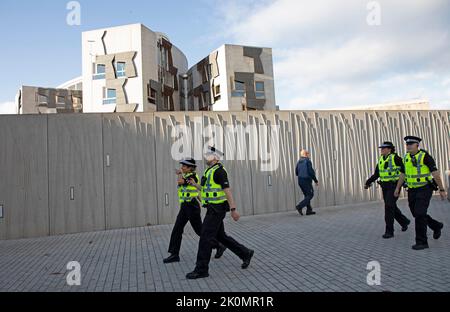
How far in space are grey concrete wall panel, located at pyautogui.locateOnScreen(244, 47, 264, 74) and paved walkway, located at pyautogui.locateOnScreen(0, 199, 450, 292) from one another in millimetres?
28937

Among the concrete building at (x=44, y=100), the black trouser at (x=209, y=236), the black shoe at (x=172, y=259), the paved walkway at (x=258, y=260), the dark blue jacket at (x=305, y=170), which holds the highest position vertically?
the concrete building at (x=44, y=100)

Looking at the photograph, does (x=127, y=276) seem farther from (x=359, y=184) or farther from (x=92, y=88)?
(x=92, y=88)

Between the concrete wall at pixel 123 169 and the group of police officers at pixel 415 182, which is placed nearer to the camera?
the group of police officers at pixel 415 182

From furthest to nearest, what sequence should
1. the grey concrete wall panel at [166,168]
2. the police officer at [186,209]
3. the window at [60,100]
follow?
1. the window at [60,100]
2. the grey concrete wall panel at [166,168]
3. the police officer at [186,209]

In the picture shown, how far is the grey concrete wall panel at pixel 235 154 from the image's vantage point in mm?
10992

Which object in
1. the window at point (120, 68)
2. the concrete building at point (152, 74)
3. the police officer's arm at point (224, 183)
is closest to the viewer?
the police officer's arm at point (224, 183)

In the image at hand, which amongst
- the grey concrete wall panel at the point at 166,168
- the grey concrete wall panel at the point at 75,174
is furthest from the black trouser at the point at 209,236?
the grey concrete wall panel at the point at 75,174

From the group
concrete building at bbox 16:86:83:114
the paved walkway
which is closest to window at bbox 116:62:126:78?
concrete building at bbox 16:86:83:114

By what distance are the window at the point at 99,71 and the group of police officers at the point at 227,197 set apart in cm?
3069

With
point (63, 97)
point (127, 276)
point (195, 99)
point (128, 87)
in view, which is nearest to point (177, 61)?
point (195, 99)

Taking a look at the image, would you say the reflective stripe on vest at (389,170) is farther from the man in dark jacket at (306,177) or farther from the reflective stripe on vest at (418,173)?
the man in dark jacket at (306,177)

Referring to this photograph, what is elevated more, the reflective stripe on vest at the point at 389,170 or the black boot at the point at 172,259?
the reflective stripe on vest at the point at 389,170

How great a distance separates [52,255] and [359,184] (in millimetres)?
9894

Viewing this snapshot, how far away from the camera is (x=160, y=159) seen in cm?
1052
